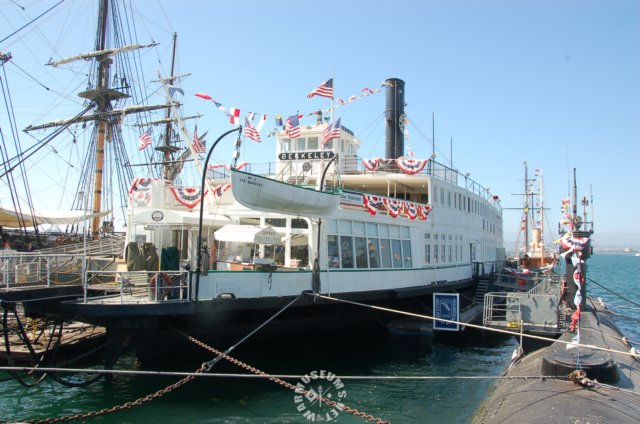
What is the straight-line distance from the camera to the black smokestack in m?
25.2

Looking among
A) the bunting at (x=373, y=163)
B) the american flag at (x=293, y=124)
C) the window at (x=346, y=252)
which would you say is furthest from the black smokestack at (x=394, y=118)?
the window at (x=346, y=252)

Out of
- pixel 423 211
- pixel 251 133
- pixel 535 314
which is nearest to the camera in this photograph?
pixel 535 314

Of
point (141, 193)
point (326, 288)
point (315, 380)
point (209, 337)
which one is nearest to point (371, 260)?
point (326, 288)

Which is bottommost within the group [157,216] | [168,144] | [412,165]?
[157,216]

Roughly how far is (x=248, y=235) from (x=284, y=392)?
152 inches

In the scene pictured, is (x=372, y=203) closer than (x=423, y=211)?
Yes

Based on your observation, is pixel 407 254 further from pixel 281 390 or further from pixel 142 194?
pixel 142 194

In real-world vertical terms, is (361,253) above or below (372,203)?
below

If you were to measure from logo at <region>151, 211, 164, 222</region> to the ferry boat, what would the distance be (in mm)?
28

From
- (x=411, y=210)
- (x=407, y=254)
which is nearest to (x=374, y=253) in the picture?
(x=407, y=254)

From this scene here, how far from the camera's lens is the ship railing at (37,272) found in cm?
1195

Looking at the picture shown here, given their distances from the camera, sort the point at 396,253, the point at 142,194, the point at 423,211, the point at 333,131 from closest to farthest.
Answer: the point at 142,194
the point at 333,131
the point at 396,253
the point at 423,211

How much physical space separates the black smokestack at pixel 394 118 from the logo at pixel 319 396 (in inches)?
540

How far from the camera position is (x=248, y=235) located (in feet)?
43.2
